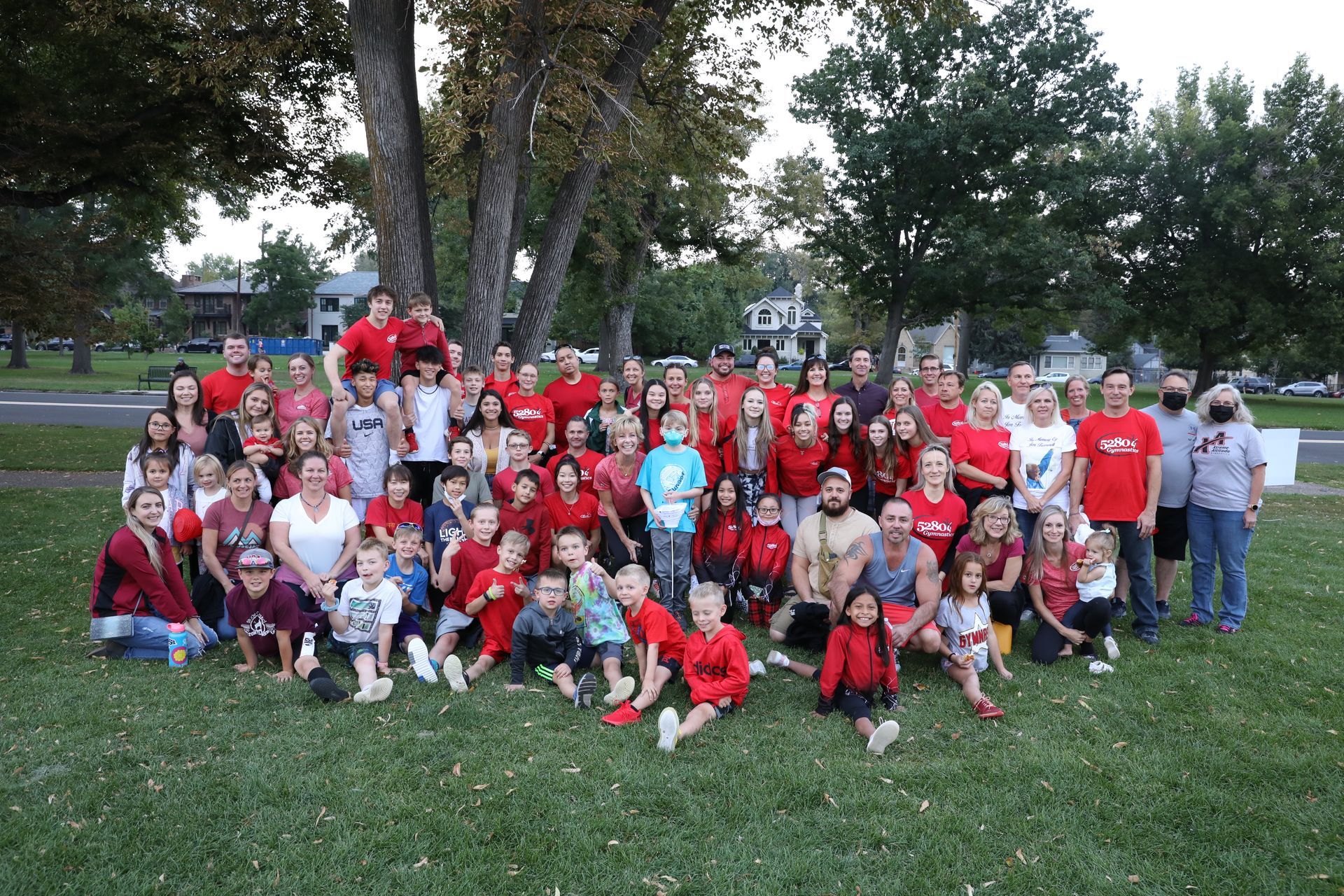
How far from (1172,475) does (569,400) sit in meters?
5.39

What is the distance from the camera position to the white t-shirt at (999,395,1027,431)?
22.4 feet

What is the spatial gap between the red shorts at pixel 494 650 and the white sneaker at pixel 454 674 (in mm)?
377

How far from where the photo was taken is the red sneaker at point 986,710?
4.78m

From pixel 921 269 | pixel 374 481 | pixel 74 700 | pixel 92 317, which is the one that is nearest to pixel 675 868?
pixel 74 700

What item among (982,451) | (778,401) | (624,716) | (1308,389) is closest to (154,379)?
(778,401)

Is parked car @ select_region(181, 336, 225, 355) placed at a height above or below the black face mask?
above

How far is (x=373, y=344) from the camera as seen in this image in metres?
6.88

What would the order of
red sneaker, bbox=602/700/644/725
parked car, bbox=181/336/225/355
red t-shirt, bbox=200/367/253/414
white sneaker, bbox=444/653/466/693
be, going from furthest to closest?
1. parked car, bbox=181/336/225/355
2. red t-shirt, bbox=200/367/253/414
3. white sneaker, bbox=444/653/466/693
4. red sneaker, bbox=602/700/644/725

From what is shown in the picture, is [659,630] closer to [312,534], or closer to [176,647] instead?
[312,534]

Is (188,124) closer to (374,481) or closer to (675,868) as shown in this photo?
(374,481)

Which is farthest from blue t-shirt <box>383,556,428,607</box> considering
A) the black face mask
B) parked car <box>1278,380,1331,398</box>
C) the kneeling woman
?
parked car <box>1278,380,1331,398</box>

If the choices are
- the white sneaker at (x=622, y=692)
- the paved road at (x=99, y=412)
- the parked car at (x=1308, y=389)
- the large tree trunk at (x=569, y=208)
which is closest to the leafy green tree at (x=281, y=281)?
the paved road at (x=99, y=412)

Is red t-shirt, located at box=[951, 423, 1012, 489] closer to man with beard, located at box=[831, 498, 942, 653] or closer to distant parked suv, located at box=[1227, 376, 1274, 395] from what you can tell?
man with beard, located at box=[831, 498, 942, 653]

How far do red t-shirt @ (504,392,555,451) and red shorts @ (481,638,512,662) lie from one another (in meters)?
2.22
